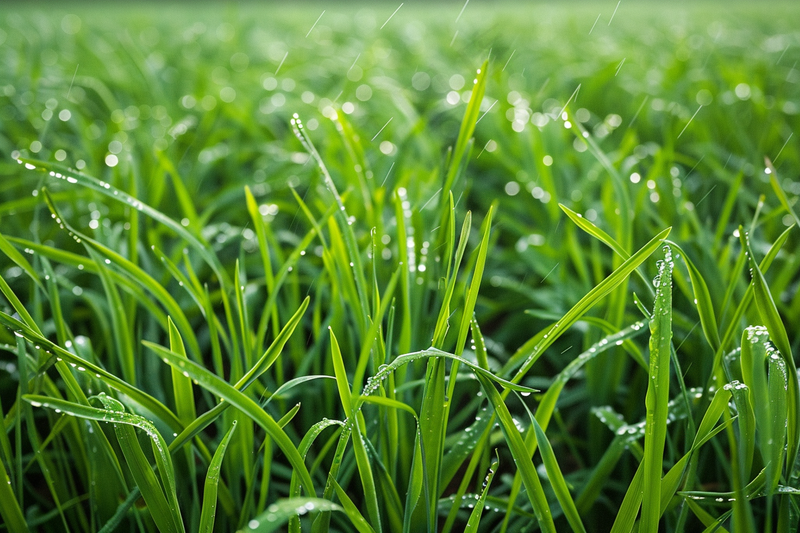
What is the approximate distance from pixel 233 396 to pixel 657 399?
1.02 ft

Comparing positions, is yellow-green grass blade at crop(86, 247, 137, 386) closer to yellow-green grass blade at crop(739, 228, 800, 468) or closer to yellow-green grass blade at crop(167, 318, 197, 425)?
yellow-green grass blade at crop(167, 318, 197, 425)

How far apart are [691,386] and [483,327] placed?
0.31 metres

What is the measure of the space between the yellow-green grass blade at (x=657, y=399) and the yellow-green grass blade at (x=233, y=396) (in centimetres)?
26

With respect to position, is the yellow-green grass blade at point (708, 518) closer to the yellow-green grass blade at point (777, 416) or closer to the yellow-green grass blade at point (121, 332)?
the yellow-green grass blade at point (777, 416)

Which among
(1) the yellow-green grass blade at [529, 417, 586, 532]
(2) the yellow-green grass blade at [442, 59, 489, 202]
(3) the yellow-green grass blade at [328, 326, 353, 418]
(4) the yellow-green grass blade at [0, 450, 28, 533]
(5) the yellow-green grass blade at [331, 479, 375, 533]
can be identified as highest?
(2) the yellow-green grass blade at [442, 59, 489, 202]

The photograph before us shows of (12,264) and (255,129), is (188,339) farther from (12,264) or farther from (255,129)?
(255,129)

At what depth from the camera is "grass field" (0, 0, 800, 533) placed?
0.45 meters

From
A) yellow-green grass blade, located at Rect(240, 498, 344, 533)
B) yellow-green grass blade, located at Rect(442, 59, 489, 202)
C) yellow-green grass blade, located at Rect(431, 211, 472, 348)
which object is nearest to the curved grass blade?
yellow-green grass blade, located at Rect(240, 498, 344, 533)

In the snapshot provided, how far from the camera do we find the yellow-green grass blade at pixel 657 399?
414 millimetres

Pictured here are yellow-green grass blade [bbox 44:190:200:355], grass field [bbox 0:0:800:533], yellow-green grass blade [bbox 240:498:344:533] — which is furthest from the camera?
yellow-green grass blade [bbox 44:190:200:355]

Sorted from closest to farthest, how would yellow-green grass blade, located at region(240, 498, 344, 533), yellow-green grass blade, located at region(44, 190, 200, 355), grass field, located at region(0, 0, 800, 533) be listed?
yellow-green grass blade, located at region(240, 498, 344, 533), grass field, located at region(0, 0, 800, 533), yellow-green grass blade, located at region(44, 190, 200, 355)

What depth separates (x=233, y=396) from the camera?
1.27ft

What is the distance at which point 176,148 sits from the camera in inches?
47.6

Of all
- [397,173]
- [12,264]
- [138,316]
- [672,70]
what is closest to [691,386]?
[397,173]
